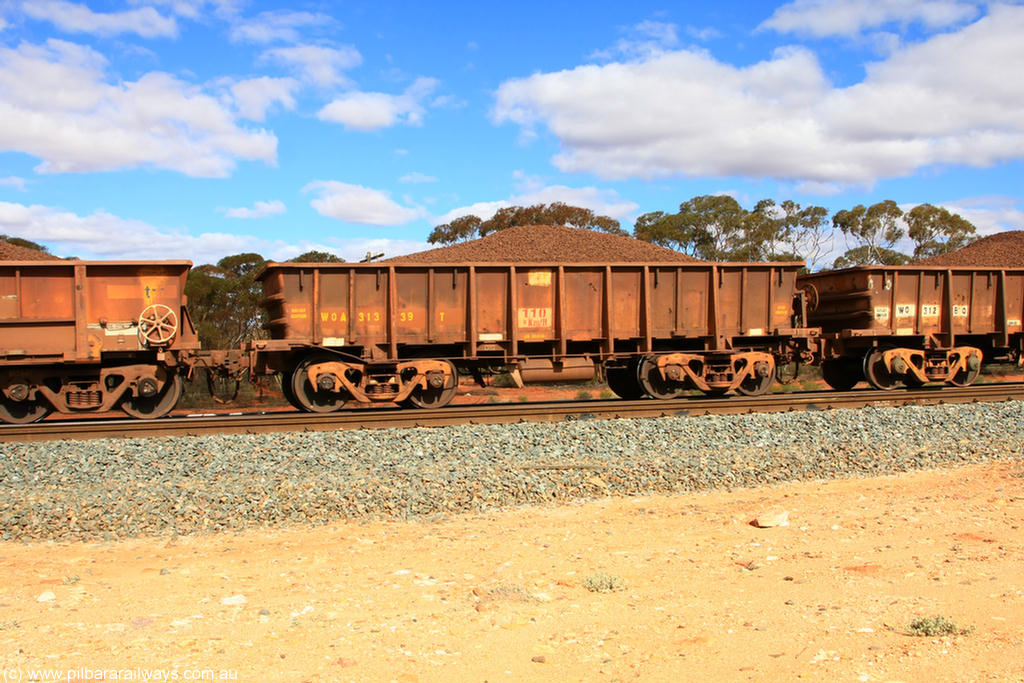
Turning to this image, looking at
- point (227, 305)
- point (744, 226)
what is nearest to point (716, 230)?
point (744, 226)

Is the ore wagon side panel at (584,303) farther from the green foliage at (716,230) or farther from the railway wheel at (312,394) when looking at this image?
the green foliage at (716,230)

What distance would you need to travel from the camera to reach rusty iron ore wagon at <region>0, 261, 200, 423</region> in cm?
1141

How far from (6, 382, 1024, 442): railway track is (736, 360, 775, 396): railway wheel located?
50 centimetres

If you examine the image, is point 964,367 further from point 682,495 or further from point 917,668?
point 917,668

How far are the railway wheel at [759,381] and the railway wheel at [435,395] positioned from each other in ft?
17.8

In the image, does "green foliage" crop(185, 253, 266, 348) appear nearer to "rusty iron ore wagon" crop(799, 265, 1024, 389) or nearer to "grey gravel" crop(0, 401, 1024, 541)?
"grey gravel" crop(0, 401, 1024, 541)

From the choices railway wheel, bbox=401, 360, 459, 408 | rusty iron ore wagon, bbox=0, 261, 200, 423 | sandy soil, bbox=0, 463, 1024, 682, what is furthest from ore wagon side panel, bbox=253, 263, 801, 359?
sandy soil, bbox=0, 463, 1024, 682

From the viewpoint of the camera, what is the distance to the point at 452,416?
11297 millimetres

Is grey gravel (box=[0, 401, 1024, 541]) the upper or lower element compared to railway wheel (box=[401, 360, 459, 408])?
lower

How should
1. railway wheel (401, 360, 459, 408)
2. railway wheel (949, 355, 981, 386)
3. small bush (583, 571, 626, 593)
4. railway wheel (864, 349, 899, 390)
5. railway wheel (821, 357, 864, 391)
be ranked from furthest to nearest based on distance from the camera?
railway wheel (821, 357, 864, 391) → railway wheel (949, 355, 981, 386) → railway wheel (864, 349, 899, 390) → railway wheel (401, 360, 459, 408) → small bush (583, 571, 626, 593)

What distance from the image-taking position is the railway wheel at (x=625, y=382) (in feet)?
47.2

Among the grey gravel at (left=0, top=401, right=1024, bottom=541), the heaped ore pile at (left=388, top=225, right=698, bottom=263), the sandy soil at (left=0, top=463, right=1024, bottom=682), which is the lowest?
the sandy soil at (left=0, top=463, right=1024, bottom=682)

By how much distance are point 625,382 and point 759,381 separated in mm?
2586

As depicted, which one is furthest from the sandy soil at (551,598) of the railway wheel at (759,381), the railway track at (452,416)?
the railway wheel at (759,381)
